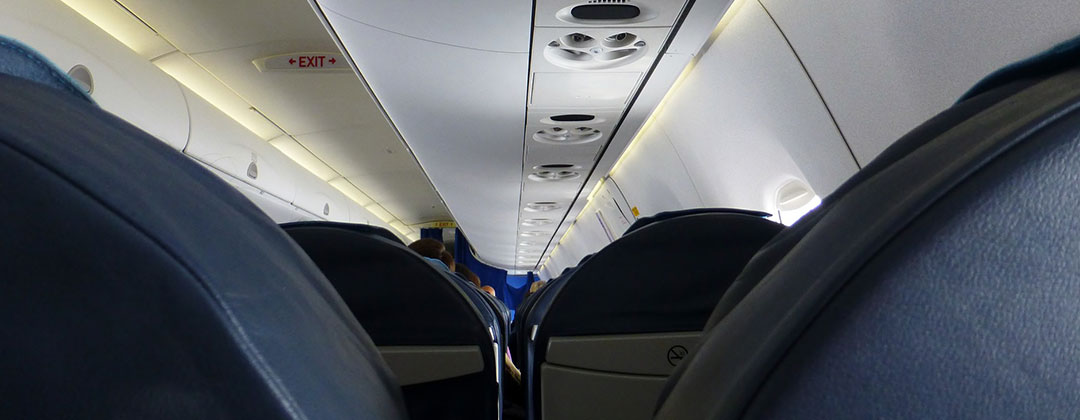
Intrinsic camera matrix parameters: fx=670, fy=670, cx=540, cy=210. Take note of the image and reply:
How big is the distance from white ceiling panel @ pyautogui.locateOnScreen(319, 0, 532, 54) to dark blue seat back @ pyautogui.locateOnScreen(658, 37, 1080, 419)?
10.7ft

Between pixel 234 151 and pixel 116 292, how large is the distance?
6.94 metres

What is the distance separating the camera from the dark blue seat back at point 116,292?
1.28ft

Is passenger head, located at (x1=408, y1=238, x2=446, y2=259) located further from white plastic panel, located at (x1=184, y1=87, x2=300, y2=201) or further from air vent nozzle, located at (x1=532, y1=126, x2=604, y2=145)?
white plastic panel, located at (x1=184, y1=87, x2=300, y2=201)

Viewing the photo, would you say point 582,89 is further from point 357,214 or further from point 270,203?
point 357,214

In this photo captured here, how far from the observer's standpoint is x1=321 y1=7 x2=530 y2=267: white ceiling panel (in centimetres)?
407

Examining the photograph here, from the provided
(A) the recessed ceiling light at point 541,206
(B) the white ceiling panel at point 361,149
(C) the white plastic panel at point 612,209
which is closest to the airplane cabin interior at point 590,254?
(B) the white ceiling panel at point 361,149

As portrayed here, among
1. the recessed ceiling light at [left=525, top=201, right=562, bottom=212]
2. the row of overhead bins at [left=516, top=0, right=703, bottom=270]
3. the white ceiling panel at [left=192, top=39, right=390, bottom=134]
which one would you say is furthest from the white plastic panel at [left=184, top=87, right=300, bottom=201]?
the recessed ceiling light at [left=525, top=201, right=562, bottom=212]

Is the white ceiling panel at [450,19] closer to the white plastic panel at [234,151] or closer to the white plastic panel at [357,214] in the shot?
the white plastic panel at [234,151]

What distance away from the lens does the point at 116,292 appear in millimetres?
406

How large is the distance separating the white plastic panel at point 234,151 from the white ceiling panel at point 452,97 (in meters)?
1.78

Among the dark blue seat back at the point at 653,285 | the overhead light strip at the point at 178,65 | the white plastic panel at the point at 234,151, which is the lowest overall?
the dark blue seat back at the point at 653,285

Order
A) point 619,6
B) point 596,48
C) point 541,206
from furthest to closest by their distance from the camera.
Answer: point 541,206
point 596,48
point 619,6

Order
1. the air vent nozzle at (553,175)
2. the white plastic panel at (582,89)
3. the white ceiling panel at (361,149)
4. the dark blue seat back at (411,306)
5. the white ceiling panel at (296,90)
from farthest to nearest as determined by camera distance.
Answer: the white ceiling panel at (361,149), the air vent nozzle at (553,175), the white ceiling panel at (296,90), the white plastic panel at (582,89), the dark blue seat back at (411,306)

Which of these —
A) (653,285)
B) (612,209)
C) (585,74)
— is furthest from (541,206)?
(653,285)
